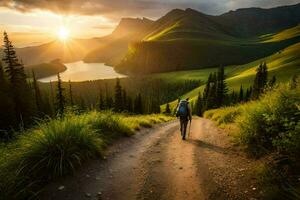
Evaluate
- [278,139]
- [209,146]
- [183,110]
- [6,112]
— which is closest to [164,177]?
[278,139]

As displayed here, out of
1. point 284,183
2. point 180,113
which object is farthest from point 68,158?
point 180,113

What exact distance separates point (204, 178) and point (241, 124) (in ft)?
10.8

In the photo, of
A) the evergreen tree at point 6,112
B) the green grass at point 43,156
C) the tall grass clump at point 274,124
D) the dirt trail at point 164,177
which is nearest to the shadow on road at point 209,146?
the dirt trail at point 164,177

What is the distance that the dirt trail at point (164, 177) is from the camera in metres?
6.27

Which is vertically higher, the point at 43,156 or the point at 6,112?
the point at 43,156

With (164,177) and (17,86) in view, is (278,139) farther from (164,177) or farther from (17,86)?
Answer: (17,86)

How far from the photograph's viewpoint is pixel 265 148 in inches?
307

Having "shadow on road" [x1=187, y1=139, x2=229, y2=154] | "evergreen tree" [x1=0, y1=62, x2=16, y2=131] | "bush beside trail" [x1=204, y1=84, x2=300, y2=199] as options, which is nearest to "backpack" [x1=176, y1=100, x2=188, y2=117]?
"shadow on road" [x1=187, y1=139, x2=229, y2=154]

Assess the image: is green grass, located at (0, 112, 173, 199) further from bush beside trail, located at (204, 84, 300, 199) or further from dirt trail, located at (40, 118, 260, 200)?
bush beside trail, located at (204, 84, 300, 199)

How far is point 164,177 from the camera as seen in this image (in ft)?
23.8

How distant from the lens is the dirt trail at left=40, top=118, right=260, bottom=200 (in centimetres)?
627

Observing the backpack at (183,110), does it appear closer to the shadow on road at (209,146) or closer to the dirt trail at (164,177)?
the shadow on road at (209,146)

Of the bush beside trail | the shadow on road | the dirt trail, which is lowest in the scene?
the shadow on road

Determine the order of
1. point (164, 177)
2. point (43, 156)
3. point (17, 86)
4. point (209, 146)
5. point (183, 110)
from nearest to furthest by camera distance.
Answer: point (43, 156) → point (164, 177) → point (209, 146) → point (183, 110) → point (17, 86)
